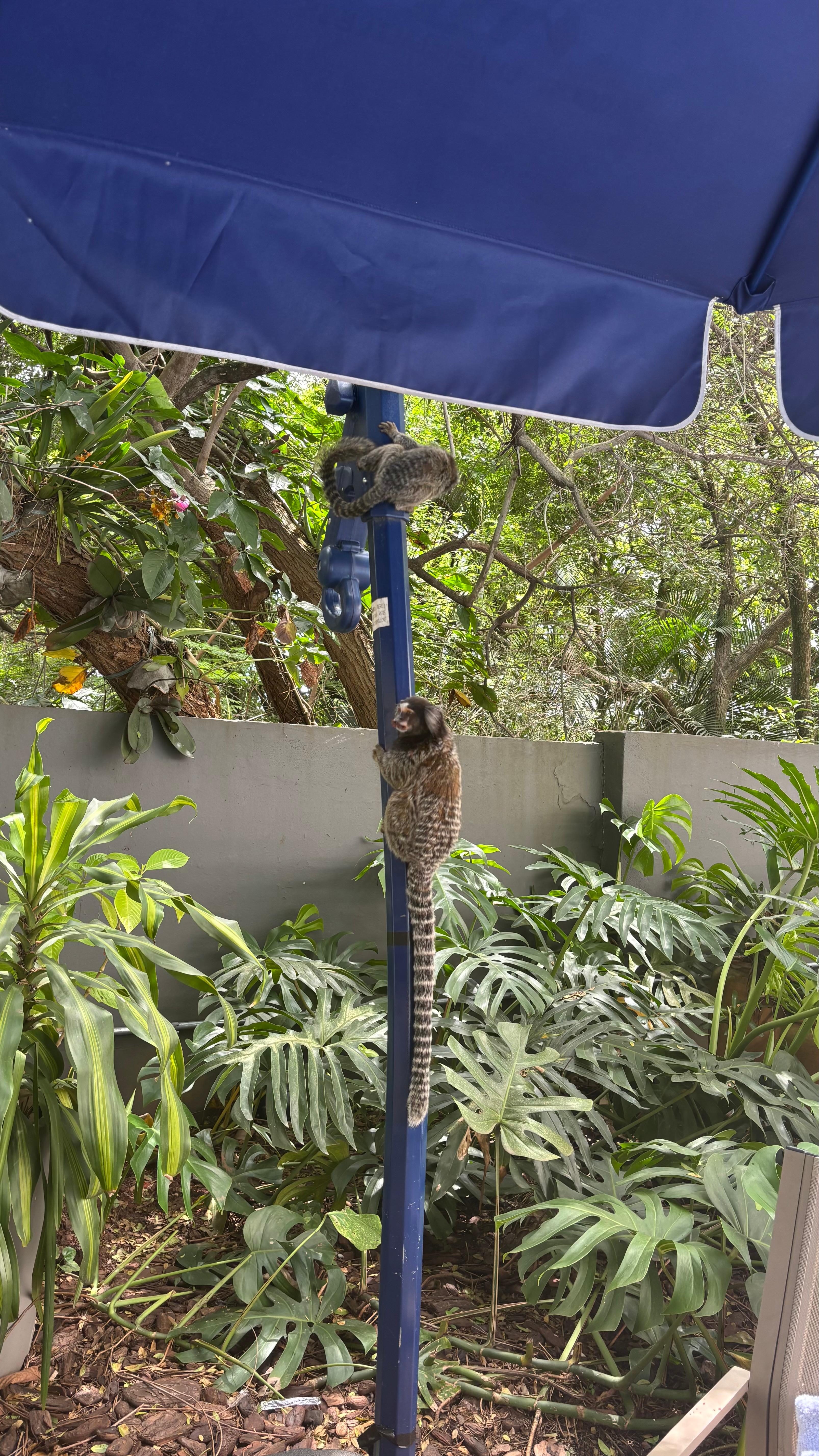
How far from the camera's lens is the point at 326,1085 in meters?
2.04

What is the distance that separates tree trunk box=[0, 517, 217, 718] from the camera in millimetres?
2471

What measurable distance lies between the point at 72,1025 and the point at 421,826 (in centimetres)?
70

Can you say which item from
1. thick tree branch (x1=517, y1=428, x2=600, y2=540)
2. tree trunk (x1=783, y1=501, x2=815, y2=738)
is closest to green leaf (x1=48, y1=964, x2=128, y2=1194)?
thick tree branch (x1=517, y1=428, x2=600, y2=540)

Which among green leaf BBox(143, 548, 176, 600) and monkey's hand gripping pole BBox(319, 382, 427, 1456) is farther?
green leaf BBox(143, 548, 176, 600)

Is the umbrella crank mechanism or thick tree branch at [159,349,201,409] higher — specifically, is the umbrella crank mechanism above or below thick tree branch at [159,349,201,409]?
below

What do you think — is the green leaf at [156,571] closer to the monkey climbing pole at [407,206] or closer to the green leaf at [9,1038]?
the monkey climbing pole at [407,206]

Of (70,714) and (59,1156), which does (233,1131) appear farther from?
(70,714)

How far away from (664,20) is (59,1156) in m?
1.88

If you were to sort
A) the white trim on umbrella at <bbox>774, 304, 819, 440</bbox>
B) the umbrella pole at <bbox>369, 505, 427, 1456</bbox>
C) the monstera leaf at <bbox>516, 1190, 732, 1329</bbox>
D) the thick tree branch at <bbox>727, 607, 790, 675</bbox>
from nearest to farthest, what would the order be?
1. the umbrella pole at <bbox>369, 505, 427, 1456</bbox>
2. the white trim on umbrella at <bbox>774, 304, 819, 440</bbox>
3. the monstera leaf at <bbox>516, 1190, 732, 1329</bbox>
4. the thick tree branch at <bbox>727, 607, 790, 675</bbox>

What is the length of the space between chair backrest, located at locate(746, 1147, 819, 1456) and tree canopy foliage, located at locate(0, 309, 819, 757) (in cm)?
146

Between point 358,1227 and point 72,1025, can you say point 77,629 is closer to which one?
point 72,1025

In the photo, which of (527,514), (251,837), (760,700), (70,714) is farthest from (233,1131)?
(760,700)

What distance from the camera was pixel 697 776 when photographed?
12.4 feet

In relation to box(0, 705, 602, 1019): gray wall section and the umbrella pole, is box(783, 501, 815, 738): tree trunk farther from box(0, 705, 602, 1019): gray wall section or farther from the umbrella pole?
the umbrella pole
